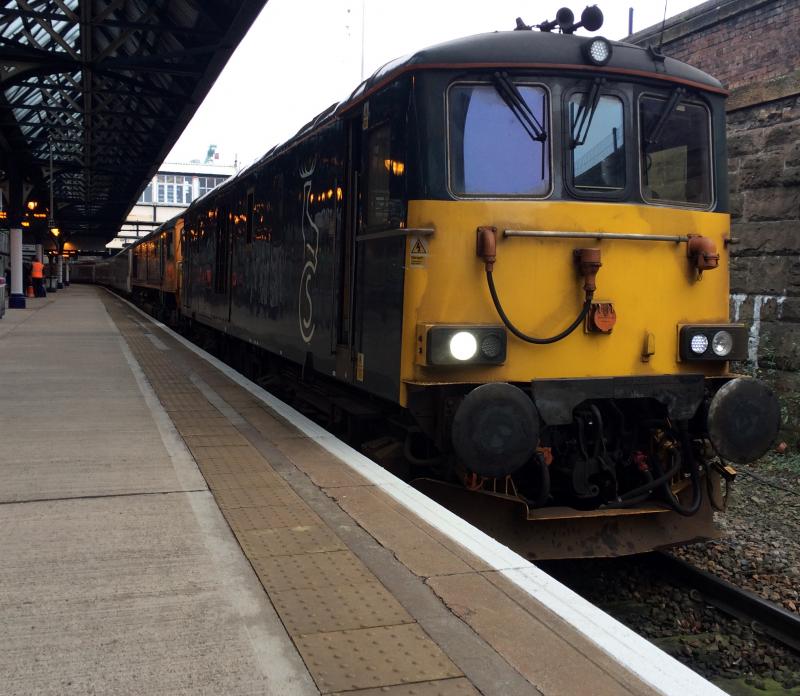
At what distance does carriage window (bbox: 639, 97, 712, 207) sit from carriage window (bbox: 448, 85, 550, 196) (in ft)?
2.38

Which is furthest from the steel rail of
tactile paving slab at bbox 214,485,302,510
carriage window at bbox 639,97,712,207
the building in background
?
the building in background

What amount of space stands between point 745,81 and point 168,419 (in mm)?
7169

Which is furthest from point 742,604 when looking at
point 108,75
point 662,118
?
point 108,75

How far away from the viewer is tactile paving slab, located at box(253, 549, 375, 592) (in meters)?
3.29

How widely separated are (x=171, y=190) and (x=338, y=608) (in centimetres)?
8647

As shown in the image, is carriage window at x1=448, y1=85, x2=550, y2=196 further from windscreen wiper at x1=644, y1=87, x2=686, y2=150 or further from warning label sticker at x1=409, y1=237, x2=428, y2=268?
windscreen wiper at x1=644, y1=87, x2=686, y2=150

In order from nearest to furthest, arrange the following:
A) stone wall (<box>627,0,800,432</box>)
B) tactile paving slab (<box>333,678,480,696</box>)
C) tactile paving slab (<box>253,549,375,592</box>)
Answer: tactile paving slab (<box>333,678,480,696</box>)
tactile paving slab (<box>253,549,375,592</box>)
stone wall (<box>627,0,800,432</box>)

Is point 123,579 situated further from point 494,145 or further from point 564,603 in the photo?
point 494,145

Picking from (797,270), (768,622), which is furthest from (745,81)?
(768,622)

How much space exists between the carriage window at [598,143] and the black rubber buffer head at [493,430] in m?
1.44

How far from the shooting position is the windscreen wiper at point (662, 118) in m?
5.03

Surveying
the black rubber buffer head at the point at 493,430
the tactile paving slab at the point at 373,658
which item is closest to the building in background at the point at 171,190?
the black rubber buffer head at the point at 493,430

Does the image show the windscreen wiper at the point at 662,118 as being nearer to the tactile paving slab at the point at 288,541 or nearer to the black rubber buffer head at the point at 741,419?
the black rubber buffer head at the point at 741,419

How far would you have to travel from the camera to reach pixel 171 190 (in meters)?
84.2
